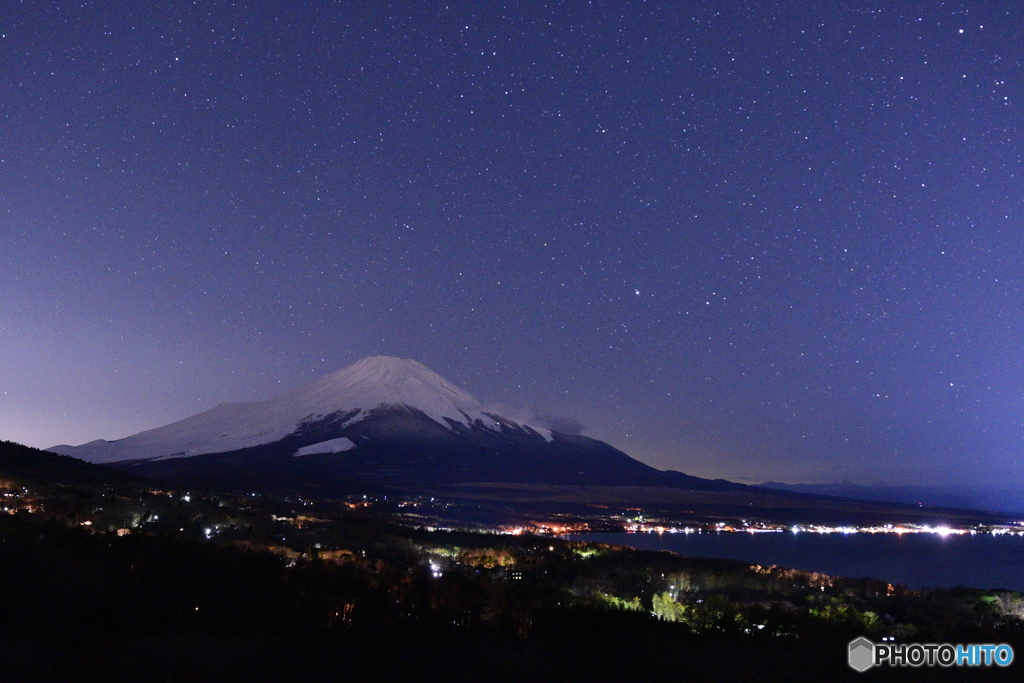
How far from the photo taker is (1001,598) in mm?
58375

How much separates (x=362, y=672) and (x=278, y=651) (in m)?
1.52

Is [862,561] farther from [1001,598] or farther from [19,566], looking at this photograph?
[19,566]
